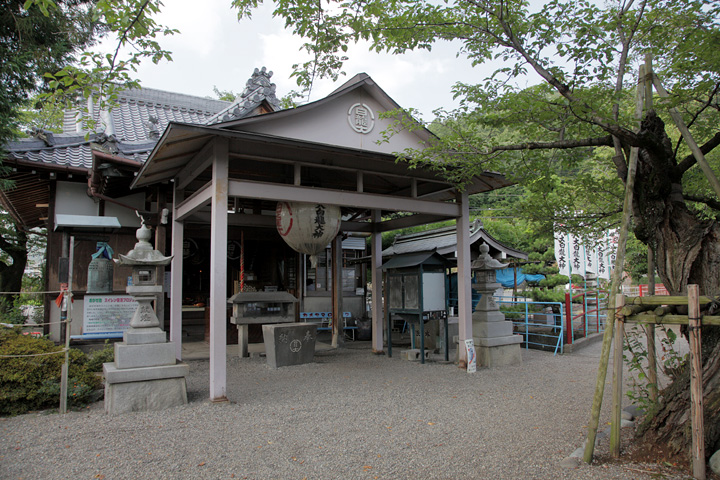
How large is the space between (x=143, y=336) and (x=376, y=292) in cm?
557

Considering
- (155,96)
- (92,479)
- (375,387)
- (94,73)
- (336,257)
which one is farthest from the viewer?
(155,96)

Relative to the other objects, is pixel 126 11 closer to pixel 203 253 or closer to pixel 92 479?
pixel 92 479

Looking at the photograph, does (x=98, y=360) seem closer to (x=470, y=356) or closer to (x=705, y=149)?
(x=470, y=356)

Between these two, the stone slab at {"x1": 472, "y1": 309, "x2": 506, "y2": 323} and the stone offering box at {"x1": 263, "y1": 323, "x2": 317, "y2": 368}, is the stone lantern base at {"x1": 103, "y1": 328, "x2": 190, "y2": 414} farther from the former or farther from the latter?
the stone slab at {"x1": 472, "y1": 309, "x2": 506, "y2": 323}

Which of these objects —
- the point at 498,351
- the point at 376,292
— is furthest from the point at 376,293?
the point at 498,351

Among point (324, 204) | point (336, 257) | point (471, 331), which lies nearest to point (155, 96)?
point (336, 257)

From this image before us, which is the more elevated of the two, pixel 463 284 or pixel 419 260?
pixel 419 260

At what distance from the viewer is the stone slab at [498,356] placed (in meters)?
9.30

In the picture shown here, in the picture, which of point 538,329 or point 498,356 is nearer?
point 498,356

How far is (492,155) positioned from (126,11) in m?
4.51

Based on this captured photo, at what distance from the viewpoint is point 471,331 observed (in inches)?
358

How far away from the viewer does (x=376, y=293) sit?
35.4 feet

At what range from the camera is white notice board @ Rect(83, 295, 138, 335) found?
9578 mm

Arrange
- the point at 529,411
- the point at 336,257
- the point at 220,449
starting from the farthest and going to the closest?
1. the point at 336,257
2. the point at 529,411
3. the point at 220,449
